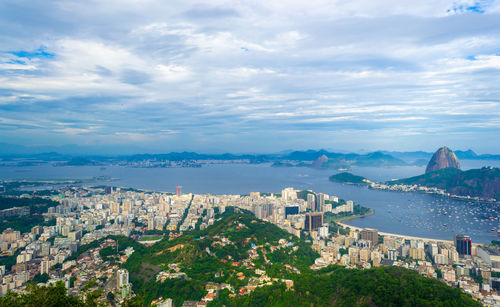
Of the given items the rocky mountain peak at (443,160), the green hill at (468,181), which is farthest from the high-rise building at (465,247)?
the rocky mountain peak at (443,160)

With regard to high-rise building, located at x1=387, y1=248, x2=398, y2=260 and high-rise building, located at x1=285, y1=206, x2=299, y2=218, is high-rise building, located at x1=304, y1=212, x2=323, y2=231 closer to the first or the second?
high-rise building, located at x1=285, y1=206, x2=299, y2=218

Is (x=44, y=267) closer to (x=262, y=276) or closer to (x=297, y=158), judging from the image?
(x=262, y=276)

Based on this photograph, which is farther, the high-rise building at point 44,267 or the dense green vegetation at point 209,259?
the high-rise building at point 44,267

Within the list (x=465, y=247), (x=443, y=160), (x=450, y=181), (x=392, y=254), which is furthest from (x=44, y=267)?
(x=443, y=160)

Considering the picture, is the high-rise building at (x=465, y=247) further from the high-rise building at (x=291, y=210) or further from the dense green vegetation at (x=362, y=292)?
the high-rise building at (x=291, y=210)

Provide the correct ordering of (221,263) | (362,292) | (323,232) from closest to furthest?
(362,292) → (221,263) → (323,232)

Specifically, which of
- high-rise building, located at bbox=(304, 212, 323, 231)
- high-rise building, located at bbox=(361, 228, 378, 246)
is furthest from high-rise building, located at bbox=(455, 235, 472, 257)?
high-rise building, located at bbox=(304, 212, 323, 231)
